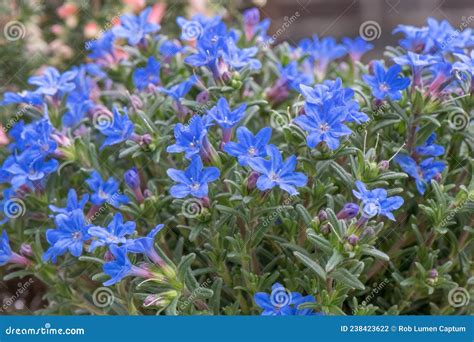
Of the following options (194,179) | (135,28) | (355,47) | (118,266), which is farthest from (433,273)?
(135,28)

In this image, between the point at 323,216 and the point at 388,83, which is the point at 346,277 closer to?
the point at 323,216

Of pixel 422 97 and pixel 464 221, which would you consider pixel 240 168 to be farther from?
pixel 464 221

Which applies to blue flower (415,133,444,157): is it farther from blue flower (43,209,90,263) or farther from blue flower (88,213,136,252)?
blue flower (43,209,90,263)

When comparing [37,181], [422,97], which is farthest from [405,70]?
[37,181]

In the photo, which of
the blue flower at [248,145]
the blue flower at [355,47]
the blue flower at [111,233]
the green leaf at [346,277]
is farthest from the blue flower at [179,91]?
the blue flower at [355,47]

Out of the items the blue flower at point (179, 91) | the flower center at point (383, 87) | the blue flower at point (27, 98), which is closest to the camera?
the flower center at point (383, 87)

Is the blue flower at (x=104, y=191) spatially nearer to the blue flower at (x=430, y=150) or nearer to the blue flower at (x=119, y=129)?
the blue flower at (x=119, y=129)
